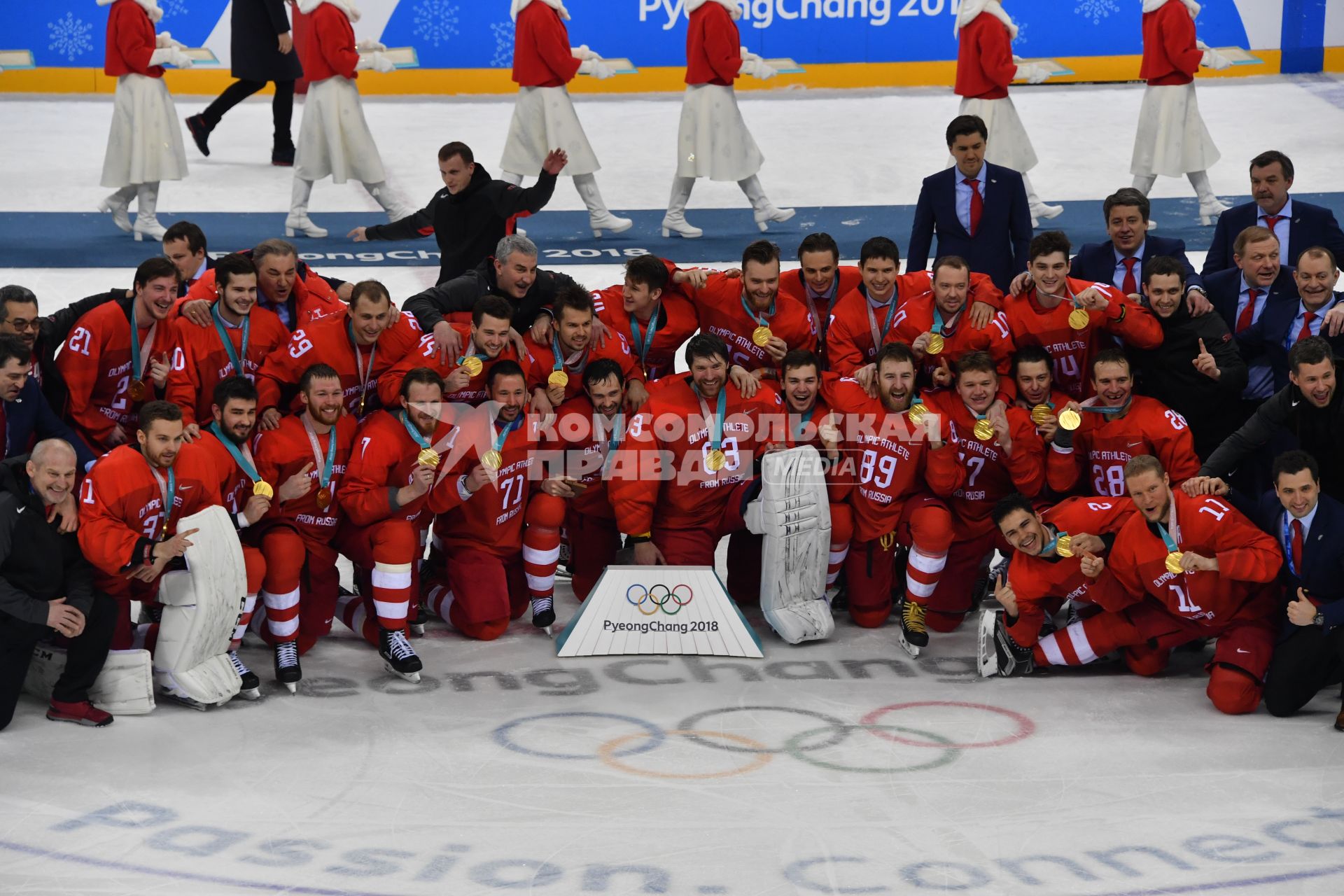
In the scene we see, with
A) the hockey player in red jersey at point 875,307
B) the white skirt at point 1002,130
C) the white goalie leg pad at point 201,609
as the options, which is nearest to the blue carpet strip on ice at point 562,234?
the white skirt at point 1002,130

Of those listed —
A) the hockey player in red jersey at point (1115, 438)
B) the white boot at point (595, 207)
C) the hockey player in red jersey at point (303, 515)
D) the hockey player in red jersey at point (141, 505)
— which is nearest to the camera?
the hockey player in red jersey at point (141, 505)

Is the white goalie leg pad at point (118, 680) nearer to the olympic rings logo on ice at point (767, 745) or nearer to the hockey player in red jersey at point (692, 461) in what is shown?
the olympic rings logo on ice at point (767, 745)

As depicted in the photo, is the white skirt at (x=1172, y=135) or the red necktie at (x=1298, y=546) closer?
the red necktie at (x=1298, y=546)

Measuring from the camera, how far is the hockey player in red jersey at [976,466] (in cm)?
618

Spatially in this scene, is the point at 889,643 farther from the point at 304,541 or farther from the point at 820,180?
the point at 820,180

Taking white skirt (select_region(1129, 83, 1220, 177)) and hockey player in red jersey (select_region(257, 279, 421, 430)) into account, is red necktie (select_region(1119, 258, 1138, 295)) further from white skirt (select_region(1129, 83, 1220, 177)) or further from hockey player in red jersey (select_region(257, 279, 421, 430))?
white skirt (select_region(1129, 83, 1220, 177))

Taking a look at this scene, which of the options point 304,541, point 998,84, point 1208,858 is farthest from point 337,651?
point 998,84

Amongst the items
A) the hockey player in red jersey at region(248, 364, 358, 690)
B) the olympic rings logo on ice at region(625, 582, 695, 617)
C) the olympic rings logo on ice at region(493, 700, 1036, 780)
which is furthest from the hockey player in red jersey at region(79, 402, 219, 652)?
the olympic rings logo on ice at region(625, 582, 695, 617)

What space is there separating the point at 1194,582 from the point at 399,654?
277 cm

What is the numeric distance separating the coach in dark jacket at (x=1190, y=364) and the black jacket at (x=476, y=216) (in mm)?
2814

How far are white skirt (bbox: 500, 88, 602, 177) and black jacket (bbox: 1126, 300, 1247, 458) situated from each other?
17.4ft

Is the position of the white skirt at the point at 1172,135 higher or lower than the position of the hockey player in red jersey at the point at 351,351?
higher

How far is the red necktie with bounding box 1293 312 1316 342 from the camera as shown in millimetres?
6230

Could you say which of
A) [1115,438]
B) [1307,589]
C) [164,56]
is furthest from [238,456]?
[164,56]
